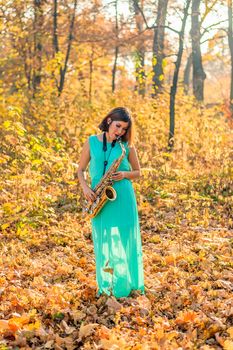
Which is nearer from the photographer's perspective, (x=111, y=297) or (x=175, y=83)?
(x=111, y=297)

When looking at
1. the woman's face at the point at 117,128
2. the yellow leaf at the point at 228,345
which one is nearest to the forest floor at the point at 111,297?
the yellow leaf at the point at 228,345

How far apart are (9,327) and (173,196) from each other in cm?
576

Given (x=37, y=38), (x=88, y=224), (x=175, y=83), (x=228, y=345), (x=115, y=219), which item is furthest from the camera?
(x=37, y=38)

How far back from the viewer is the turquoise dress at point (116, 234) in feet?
16.1

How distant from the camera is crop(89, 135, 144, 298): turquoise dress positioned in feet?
16.1

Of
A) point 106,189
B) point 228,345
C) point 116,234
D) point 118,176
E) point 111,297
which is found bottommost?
point 228,345

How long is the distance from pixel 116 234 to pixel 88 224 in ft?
9.92

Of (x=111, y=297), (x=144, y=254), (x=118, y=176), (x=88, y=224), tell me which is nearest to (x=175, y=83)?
(x=88, y=224)

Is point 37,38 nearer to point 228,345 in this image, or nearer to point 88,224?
point 88,224

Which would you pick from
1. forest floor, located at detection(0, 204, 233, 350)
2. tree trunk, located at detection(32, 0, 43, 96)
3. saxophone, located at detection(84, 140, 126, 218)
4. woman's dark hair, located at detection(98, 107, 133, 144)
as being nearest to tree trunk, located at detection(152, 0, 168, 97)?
tree trunk, located at detection(32, 0, 43, 96)

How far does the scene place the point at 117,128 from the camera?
4809 millimetres

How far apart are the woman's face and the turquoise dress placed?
15 cm

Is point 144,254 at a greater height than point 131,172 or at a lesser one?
lesser

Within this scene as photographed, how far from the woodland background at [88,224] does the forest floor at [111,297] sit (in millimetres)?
15
